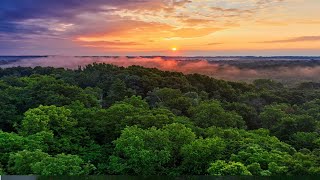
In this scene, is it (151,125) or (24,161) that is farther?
(151,125)

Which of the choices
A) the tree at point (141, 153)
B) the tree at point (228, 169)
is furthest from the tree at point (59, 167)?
the tree at point (228, 169)

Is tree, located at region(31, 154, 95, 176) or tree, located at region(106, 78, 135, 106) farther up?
tree, located at region(106, 78, 135, 106)

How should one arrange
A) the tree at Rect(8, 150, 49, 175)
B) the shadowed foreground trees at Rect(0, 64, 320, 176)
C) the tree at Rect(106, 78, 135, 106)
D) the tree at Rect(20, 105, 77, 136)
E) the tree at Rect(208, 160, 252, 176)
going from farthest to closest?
1. the tree at Rect(106, 78, 135, 106)
2. the tree at Rect(20, 105, 77, 136)
3. the shadowed foreground trees at Rect(0, 64, 320, 176)
4. the tree at Rect(8, 150, 49, 175)
5. the tree at Rect(208, 160, 252, 176)

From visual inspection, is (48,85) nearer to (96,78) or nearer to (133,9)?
(96,78)

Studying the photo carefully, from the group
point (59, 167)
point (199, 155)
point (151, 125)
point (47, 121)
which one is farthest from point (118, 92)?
point (59, 167)

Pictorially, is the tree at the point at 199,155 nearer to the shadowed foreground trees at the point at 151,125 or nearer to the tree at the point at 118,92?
the shadowed foreground trees at the point at 151,125

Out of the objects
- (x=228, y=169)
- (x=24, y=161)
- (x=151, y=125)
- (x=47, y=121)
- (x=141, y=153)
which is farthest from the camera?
(x=151, y=125)

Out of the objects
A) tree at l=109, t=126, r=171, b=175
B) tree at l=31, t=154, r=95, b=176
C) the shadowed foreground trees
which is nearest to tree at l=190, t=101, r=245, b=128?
the shadowed foreground trees

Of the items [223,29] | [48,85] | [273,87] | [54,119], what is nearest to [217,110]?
[223,29]

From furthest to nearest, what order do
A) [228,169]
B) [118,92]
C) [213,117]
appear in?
[118,92], [213,117], [228,169]

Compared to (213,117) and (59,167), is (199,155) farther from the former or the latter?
(213,117)

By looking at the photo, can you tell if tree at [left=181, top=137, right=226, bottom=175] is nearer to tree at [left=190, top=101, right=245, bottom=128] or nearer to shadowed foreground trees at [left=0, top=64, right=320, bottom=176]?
shadowed foreground trees at [left=0, top=64, right=320, bottom=176]
